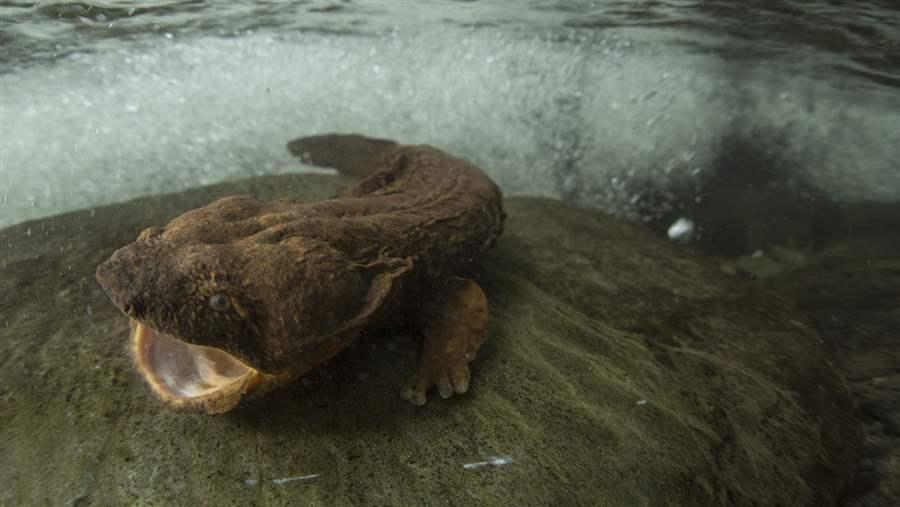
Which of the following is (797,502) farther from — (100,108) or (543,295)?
(100,108)

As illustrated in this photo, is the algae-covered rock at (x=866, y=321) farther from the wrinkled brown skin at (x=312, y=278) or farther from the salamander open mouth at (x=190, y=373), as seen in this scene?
the salamander open mouth at (x=190, y=373)

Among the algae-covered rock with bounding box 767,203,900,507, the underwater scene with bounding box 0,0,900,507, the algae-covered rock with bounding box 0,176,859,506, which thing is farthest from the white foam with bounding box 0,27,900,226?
the algae-covered rock with bounding box 0,176,859,506

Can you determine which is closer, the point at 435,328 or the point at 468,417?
the point at 468,417

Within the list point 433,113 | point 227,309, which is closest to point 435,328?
point 227,309

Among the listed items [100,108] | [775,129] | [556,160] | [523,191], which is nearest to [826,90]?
[775,129]

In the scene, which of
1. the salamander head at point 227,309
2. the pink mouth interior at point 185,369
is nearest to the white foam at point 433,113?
the salamander head at point 227,309

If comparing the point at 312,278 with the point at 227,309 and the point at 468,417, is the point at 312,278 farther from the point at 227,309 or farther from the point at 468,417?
the point at 468,417
